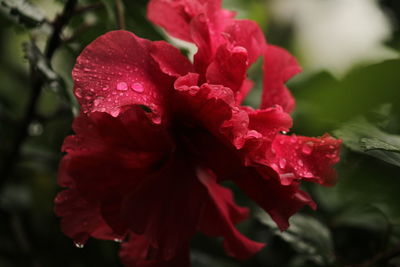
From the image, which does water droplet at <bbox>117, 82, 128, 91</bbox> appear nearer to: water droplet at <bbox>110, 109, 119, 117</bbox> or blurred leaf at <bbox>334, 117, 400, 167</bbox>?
water droplet at <bbox>110, 109, 119, 117</bbox>

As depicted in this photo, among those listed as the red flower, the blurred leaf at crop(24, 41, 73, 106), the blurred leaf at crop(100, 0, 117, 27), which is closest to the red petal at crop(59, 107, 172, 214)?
the red flower

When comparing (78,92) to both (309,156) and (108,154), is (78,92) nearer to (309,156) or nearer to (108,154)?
(108,154)

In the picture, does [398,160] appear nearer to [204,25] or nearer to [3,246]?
[204,25]

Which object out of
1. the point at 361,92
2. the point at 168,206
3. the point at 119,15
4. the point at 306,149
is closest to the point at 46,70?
the point at 119,15

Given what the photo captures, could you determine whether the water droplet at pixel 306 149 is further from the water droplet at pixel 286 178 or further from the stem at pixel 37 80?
the stem at pixel 37 80

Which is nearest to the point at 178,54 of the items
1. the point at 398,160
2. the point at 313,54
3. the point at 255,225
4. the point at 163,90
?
the point at 163,90

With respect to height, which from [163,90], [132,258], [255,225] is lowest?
[255,225]

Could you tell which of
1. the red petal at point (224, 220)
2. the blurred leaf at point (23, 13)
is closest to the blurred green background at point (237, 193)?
the blurred leaf at point (23, 13)
